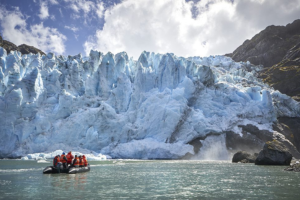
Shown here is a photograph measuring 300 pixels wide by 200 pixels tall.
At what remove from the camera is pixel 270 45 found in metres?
88.2

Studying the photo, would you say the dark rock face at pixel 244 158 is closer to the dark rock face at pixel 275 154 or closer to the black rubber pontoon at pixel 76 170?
the dark rock face at pixel 275 154

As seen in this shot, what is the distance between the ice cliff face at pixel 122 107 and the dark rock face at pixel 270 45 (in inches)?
1589

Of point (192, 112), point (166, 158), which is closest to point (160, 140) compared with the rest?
point (166, 158)

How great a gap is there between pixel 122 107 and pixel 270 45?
65.0 metres

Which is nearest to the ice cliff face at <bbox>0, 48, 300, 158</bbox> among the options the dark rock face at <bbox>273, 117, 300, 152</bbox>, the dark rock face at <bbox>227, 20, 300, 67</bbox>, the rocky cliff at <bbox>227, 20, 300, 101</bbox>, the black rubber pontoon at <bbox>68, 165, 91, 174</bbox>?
the dark rock face at <bbox>273, 117, 300, 152</bbox>

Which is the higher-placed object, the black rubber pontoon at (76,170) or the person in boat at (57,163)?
the person in boat at (57,163)

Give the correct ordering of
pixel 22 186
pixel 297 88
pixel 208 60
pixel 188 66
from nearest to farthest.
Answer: pixel 22 186, pixel 188 66, pixel 297 88, pixel 208 60

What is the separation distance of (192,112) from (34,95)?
24.6 m

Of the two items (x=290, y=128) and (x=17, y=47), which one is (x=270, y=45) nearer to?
(x=290, y=128)

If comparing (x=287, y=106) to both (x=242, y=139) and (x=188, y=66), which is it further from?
(x=188, y=66)

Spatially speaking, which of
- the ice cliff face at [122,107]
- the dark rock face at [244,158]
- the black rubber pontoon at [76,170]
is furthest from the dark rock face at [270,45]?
the black rubber pontoon at [76,170]

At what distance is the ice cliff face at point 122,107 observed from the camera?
38625 millimetres

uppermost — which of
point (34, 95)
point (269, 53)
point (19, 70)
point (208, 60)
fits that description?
point (269, 53)

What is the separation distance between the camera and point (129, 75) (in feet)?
161
